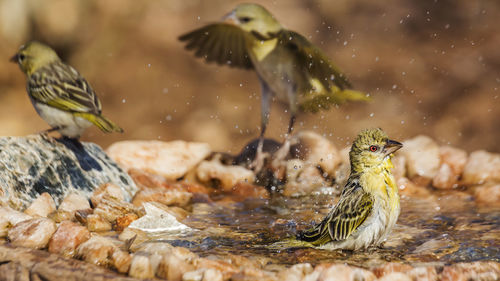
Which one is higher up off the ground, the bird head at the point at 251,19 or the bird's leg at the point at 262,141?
the bird head at the point at 251,19

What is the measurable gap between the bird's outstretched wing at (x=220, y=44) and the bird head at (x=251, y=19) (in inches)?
15.3

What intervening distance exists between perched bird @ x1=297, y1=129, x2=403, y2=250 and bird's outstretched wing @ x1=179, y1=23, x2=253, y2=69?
313 centimetres

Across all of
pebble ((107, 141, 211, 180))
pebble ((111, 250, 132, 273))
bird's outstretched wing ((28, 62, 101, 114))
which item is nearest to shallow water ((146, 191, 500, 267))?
pebble ((111, 250, 132, 273))

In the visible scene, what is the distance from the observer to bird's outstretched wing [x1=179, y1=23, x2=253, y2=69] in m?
6.07

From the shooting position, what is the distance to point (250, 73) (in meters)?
9.09

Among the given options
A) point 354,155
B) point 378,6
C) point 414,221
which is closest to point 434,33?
point 378,6

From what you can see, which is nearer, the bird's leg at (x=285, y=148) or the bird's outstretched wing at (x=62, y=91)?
the bird's outstretched wing at (x=62, y=91)

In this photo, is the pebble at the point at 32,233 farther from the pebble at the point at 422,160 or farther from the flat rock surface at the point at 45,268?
the pebble at the point at 422,160

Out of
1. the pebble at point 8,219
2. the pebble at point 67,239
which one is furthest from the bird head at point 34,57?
A: the pebble at point 67,239

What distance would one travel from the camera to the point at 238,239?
3.38 meters

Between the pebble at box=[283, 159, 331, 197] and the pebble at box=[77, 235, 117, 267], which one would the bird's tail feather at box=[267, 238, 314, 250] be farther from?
the pebble at box=[283, 159, 331, 197]

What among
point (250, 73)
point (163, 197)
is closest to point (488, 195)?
point (163, 197)

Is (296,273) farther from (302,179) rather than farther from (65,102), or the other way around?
(302,179)

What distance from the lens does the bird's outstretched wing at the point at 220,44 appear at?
607cm
